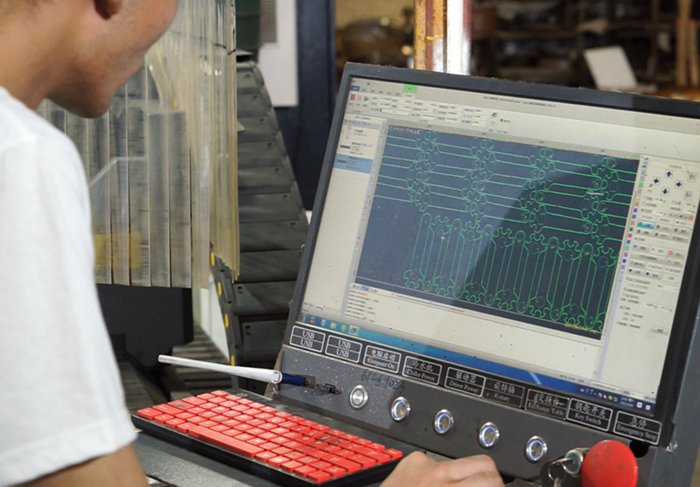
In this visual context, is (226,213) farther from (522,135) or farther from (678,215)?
(678,215)

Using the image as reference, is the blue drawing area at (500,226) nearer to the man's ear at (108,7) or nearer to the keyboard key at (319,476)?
the keyboard key at (319,476)

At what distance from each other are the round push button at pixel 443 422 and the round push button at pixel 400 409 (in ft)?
0.10

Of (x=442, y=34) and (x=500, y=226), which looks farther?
(x=442, y=34)

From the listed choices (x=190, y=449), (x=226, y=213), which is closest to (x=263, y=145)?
(x=226, y=213)

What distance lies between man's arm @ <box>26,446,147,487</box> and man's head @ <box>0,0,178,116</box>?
25 centimetres

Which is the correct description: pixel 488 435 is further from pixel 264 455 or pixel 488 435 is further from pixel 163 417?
pixel 163 417

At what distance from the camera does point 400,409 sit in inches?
39.6

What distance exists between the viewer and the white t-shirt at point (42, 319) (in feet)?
1.94

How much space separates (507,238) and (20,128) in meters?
0.49

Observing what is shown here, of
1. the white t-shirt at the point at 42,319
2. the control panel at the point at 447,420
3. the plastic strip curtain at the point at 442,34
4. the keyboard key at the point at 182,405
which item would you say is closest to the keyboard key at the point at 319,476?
the control panel at the point at 447,420

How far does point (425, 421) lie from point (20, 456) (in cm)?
47

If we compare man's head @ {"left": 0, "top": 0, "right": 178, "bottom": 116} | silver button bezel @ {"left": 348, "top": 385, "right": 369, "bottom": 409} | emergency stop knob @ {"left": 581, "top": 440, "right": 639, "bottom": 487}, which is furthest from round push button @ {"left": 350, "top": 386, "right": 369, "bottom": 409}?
man's head @ {"left": 0, "top": 0, "right": 178, "bottom": 116}

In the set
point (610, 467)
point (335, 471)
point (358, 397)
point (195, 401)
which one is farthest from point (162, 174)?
point (610, 467)

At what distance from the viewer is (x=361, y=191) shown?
3.46 feet
